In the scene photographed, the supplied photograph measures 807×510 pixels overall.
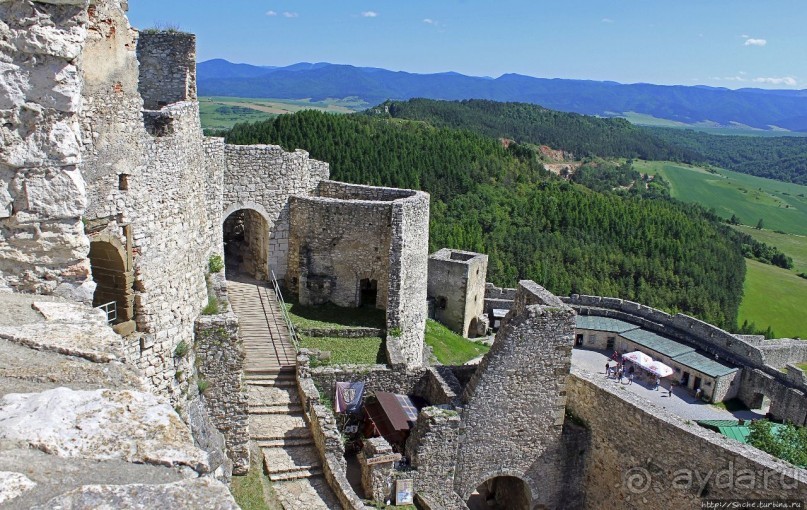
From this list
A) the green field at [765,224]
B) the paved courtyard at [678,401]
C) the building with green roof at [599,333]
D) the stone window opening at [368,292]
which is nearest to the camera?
the stone window opening at [368,292]

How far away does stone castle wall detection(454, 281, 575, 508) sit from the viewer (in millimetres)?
15664

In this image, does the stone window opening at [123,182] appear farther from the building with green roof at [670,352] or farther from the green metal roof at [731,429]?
the building with green roof at [670,352]

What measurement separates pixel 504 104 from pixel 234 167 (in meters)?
165

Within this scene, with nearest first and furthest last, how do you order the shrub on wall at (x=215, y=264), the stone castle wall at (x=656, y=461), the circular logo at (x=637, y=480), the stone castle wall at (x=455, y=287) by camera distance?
the stone castle wall at (x=656, y=461), the circular logo at (x=637, y=480), the shrub on wall at (x=215, y=264), the stone castle wall at (x=455, y=287)

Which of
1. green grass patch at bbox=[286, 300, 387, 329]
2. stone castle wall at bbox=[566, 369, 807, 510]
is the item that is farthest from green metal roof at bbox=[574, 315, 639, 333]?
stone castle wall at bbox=[566, 369, 807, 510]

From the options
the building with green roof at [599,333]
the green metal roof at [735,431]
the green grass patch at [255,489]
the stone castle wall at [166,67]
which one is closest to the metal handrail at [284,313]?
the green grass patch at [255,489]

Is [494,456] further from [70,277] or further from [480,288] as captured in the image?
[480,288]

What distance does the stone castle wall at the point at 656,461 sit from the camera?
538 inches

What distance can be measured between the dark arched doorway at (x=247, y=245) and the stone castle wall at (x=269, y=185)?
356mm

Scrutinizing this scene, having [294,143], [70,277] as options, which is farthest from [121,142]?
[294,143]

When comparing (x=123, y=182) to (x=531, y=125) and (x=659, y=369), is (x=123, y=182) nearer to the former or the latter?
(x=659, y=369)

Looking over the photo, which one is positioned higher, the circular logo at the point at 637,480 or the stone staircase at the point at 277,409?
the stone staircase at the point at 277,409

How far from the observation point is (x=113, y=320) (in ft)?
32.7

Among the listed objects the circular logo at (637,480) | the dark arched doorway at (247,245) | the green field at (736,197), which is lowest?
the green field at (736,197)
